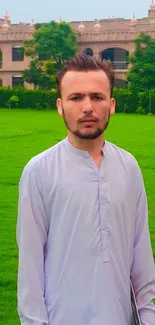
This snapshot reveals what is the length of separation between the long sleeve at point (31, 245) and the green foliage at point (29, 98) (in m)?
31.3

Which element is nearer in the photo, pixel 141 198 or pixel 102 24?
pixel 141 198

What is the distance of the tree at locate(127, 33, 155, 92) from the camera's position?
33531mm

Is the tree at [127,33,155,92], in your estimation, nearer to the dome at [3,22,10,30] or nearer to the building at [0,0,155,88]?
the building at [0,0,155,88]

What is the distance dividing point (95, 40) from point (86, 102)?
1593 inches

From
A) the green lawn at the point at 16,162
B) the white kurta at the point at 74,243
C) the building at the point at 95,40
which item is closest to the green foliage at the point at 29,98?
the building at the point at 95,40

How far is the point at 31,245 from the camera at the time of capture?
2.01 metres

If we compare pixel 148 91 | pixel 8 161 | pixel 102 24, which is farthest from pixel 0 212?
pixel 102 24

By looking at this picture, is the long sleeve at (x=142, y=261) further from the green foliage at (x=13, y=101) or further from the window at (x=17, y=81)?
the window at (x=17, y=81)

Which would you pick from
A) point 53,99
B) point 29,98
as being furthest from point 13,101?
point 53,99

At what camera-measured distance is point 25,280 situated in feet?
6.59

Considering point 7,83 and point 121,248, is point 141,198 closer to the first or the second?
point 121,248

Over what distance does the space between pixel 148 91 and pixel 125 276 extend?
3026cm

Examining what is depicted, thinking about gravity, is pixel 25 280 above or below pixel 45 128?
above

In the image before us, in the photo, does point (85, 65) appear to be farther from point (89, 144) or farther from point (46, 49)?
point (46, 49)
